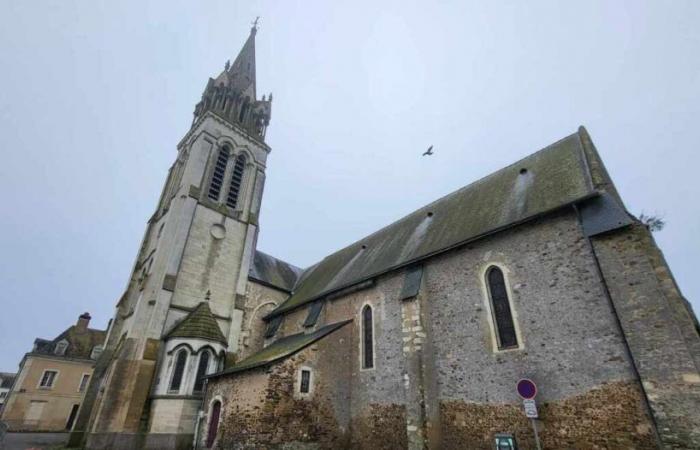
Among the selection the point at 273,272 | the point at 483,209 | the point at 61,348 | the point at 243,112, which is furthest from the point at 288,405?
the point at 61,348

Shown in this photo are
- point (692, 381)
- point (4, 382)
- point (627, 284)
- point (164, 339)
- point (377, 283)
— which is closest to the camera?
point (692, 381)

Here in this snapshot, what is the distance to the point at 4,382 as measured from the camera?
54.6 m

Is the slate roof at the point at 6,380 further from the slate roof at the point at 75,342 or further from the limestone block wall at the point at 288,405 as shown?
the limestone block wall at the point at 288,405

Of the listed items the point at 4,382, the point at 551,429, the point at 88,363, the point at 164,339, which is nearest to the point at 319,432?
the point at 551,429

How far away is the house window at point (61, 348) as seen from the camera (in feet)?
91.1

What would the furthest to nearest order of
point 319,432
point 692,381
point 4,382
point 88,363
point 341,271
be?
point 4,382 < point 88,363 < point 341,271 < point 319,432 < point 692,381

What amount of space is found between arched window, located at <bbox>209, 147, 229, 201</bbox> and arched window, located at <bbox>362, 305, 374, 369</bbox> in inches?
473

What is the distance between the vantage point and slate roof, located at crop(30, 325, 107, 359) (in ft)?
91.3

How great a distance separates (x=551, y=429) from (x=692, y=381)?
2960mm

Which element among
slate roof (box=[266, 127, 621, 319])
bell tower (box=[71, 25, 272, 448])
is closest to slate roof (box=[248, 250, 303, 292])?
bell tower (box=[71, 25, 272, 448])

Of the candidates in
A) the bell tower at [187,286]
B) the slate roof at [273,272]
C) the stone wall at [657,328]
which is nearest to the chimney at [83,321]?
Answer: the bell tower at [187,286]

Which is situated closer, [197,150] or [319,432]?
[319,432]

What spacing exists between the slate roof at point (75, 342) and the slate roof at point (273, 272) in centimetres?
1837

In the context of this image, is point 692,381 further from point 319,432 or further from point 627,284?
point 319,432
